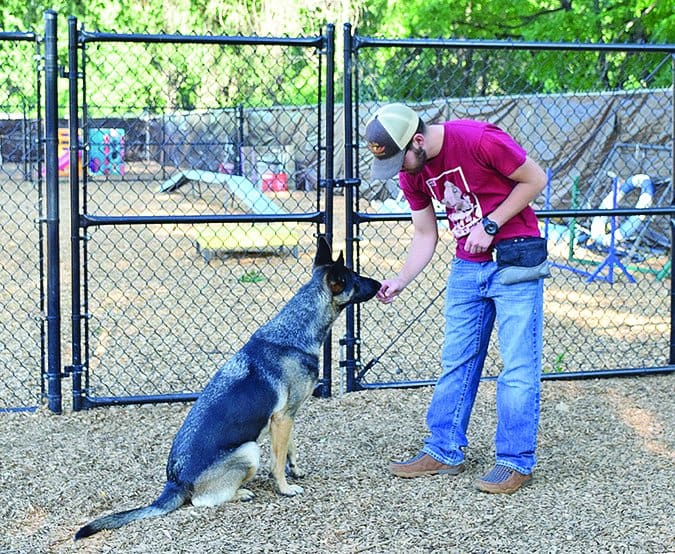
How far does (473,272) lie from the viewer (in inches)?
172

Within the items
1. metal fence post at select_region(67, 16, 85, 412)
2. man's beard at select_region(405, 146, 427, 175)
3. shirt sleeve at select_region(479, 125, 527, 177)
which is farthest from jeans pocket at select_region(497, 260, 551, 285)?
metal fence post at select_region(67, 16, 85, 412)

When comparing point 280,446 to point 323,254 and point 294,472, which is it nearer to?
point 294,472

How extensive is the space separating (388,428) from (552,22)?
46.6ft

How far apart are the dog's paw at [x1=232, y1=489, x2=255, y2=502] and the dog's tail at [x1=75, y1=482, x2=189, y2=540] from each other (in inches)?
10.2

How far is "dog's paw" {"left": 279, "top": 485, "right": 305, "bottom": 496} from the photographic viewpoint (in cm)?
436

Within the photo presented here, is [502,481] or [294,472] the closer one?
[502,481]

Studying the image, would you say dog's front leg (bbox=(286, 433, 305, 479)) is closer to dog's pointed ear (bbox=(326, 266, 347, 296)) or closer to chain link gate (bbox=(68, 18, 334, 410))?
dog's pointed ear (bbox=(326, 266, 347, 296))

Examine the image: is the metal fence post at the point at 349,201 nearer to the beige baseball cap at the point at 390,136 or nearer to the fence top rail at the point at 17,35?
the beige baseball cap at the point at 390,136

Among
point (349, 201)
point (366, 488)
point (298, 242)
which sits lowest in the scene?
point (366, 488)

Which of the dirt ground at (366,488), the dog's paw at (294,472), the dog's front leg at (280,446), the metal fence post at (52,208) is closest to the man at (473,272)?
the dirt ground at (366,488)

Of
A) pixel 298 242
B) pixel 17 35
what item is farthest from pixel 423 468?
pixel 298 242

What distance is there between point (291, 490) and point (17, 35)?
2.95 meters

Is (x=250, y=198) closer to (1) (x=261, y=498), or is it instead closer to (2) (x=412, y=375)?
(2) (x=412, y=375)

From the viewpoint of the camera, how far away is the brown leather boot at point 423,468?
15.2ft
